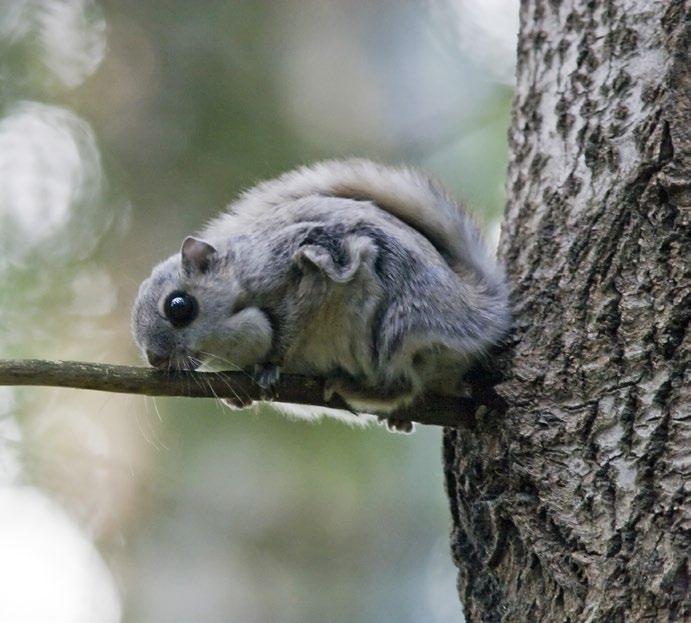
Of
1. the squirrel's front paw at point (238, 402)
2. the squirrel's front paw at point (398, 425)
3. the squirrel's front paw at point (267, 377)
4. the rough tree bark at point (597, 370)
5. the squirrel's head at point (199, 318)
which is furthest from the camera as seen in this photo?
the squirrel's front paw at point (398, 425)

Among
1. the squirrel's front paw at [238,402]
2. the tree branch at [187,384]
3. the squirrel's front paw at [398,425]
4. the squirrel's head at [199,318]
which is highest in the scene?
the squirrel's head at [199,318]

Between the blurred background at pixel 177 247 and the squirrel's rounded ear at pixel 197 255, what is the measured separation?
1.81m

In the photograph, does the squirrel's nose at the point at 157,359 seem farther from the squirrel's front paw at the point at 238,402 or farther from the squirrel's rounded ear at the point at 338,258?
the squirrel's rounded ear at the point at 338,258

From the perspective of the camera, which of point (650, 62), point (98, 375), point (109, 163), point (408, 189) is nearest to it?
point (98, 375)

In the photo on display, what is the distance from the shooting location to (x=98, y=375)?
6.86 ft

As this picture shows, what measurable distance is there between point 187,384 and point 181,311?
0.59 metres

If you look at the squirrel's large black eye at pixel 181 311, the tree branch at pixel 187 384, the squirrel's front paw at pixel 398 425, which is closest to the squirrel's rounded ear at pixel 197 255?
the squirrel's large black eye at pixel 181 311

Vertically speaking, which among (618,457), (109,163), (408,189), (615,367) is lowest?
(618,457)

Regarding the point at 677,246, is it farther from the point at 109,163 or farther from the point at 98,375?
the point at 109,163

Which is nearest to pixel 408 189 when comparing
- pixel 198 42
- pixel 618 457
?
pixel 618 457

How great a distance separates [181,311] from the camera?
2834 mm

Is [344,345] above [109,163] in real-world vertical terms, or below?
below

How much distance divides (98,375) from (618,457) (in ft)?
4.01

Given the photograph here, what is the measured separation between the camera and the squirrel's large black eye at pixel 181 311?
2.84 meters
